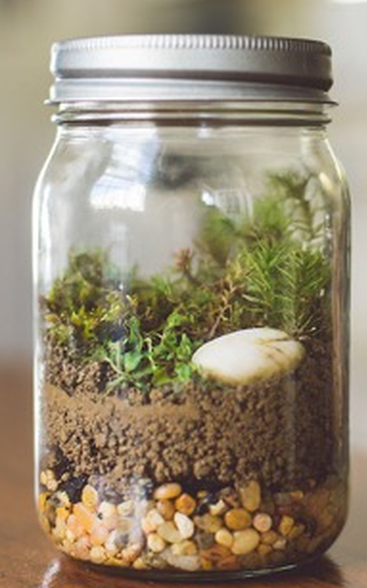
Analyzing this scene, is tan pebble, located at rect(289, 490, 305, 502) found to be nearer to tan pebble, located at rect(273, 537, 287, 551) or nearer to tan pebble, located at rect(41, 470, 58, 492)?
tan pebble, located at rect(273, 537, 287, 551)

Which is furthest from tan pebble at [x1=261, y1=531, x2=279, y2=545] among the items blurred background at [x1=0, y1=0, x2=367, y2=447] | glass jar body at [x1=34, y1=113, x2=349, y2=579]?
blurred background at [x1=0, y1=0, x2=367, y2=447]

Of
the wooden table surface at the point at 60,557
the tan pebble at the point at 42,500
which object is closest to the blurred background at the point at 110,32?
the wooden table surface at the point at 60,557

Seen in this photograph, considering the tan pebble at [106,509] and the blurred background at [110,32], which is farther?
the blurred background at [110,32]

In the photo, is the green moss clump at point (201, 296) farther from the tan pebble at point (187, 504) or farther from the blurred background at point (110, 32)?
the blurred background at point (110, 32)

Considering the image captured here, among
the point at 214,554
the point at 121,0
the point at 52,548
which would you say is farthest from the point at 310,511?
the point at 121,0

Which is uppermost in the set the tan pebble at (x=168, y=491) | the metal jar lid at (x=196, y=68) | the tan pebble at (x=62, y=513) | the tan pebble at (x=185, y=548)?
the metal jar lid at (x=196, y=68)

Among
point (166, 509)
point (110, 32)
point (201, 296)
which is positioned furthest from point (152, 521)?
point (110, 32)

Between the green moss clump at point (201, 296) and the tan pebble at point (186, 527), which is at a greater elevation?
the green moss clump at point (201, 296)
